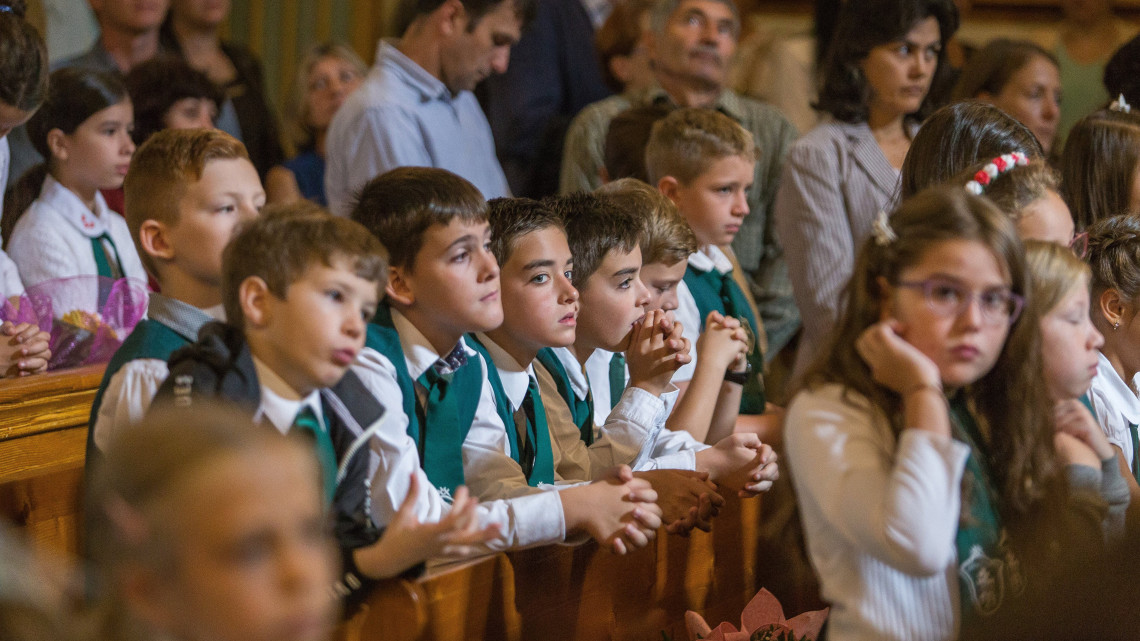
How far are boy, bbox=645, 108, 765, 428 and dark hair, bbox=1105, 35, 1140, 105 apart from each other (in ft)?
4.68

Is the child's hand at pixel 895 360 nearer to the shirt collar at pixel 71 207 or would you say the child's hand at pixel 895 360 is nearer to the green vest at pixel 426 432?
the green vest at pixel 426 432

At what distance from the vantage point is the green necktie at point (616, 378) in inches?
101

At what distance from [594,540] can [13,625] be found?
0.96 m

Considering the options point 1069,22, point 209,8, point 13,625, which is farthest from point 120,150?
point 1069,22

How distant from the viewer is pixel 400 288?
6.36 feet

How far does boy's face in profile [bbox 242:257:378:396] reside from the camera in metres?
1.48

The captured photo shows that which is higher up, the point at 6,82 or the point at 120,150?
the point at 6,82

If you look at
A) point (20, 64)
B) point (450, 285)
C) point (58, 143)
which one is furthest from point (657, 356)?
point (58, 143)

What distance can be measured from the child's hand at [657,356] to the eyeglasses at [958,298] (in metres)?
0.79

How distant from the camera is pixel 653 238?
95.1 inches

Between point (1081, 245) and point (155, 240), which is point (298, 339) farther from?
point (1081, 245)

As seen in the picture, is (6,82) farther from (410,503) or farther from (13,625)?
(13,625)

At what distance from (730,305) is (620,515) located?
1255mm

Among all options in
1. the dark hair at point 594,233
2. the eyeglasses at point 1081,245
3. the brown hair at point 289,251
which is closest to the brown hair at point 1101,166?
the eyeglasses at point 1081,245
